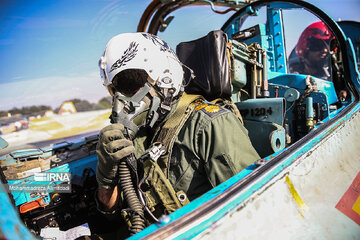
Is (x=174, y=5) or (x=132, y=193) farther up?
(x=174, y=5)

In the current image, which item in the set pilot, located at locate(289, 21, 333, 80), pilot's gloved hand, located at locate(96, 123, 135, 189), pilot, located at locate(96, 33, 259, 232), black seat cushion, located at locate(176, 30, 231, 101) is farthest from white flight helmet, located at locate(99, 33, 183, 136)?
pilot, located at locate(289, 21, 333, 80)

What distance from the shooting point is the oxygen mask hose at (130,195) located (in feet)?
3.16

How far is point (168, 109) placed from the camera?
1.33 metres

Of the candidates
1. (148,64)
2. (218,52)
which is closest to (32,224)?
(148,64)

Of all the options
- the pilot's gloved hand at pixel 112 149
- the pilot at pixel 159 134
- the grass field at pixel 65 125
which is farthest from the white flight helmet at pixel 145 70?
the grass field at pixel 65 125

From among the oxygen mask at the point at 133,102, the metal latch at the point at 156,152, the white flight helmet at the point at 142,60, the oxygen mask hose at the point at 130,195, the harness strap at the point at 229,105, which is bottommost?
the oxygen mask hose at the point at 130,195

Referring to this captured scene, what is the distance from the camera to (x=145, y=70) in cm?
132

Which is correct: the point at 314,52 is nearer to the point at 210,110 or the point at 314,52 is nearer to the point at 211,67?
the point at 211,67

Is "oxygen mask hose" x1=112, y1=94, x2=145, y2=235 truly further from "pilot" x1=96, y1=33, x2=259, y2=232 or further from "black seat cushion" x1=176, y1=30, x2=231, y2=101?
"black seat cushion" x1=176, y1=30, x2=231, y2=101

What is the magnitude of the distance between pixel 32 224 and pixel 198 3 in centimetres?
316

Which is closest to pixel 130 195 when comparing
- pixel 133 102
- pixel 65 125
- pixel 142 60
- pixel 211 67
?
pixel 133 102

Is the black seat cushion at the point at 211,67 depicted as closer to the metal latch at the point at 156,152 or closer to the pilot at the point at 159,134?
the pilot at the point at 159,134

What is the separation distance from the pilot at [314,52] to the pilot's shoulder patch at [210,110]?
15.3 ft

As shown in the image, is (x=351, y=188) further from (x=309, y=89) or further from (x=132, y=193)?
(x=132, y=193)
